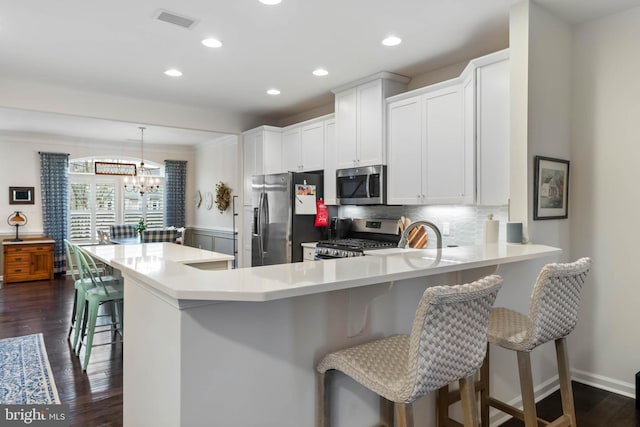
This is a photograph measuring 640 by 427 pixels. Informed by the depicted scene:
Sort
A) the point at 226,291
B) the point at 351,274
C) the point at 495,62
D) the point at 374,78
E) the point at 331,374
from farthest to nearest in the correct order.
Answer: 1. the point at 374,78
2. the point at 495,62
3. the point at 331,374
4. the point at 351,274
5. the point at 226,291

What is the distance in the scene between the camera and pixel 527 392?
1.80 m

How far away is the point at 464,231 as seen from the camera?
366 centimetres

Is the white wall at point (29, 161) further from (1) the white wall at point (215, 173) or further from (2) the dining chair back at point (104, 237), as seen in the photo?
(1) the white wall at point (215, 173)

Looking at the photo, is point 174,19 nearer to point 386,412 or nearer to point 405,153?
point 405,153

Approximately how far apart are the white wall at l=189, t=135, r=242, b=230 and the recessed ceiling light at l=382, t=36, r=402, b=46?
4.41 meters

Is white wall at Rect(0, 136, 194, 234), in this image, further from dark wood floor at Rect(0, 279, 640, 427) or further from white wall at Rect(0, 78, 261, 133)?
white wall at Rect(0, 78, 261, 133)

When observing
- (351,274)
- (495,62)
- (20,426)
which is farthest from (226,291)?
(495,62)

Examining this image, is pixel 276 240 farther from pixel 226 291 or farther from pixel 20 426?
pixel 226 291

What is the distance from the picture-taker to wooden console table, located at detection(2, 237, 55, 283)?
692cm

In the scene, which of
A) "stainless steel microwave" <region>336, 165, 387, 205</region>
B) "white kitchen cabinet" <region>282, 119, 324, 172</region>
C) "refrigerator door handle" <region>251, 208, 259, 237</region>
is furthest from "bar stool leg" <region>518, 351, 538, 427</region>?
"refrigerator door handle" <region>251, 208, 259, 237</region>

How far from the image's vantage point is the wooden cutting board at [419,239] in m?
3.95

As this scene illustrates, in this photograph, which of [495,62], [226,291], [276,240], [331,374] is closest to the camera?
[226,291]

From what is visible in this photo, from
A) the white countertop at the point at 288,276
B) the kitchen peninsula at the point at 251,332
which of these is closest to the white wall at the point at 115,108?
the white countertop at the point at 288,276

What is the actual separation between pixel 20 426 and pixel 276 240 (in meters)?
2.98
